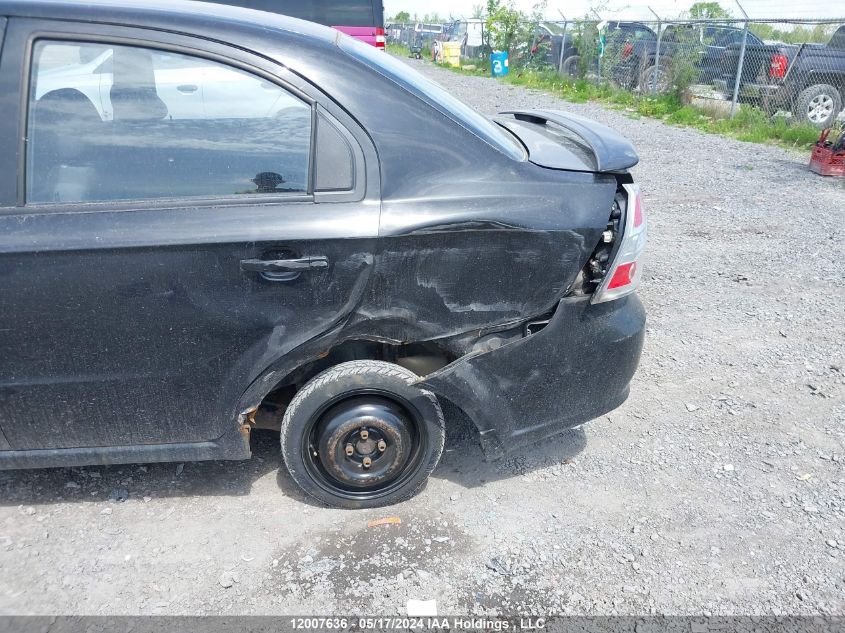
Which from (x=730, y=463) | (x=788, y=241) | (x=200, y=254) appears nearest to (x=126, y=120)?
(x=200, y=254)

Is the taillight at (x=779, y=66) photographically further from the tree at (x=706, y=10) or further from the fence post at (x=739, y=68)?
the tree at (x=706, y=10)

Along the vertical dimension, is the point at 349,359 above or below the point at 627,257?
below

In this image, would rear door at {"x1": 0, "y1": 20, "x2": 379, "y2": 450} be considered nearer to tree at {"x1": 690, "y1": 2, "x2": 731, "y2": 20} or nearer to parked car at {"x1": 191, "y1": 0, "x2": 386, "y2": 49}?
Result: parked car at {"x1": 191, "y1": 0, "x2": 386, "y2": 49}

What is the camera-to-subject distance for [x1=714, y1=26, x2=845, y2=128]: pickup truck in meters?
11.0

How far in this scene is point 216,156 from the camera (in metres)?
2.45

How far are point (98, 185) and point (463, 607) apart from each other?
6.30 feet

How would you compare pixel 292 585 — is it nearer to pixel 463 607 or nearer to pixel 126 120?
pixel 463 607

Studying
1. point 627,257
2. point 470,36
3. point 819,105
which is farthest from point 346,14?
point 470,36

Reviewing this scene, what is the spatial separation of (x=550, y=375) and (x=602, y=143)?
98cm

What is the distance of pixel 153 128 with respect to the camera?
244 centimetres

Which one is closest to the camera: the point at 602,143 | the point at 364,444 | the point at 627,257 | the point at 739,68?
the point at 627,257

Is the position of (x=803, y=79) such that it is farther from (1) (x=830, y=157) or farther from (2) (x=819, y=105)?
(1) (x=830, y=157)

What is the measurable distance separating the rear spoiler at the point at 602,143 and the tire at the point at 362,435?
111cm

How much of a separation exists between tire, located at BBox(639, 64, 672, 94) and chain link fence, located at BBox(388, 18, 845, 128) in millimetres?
20
